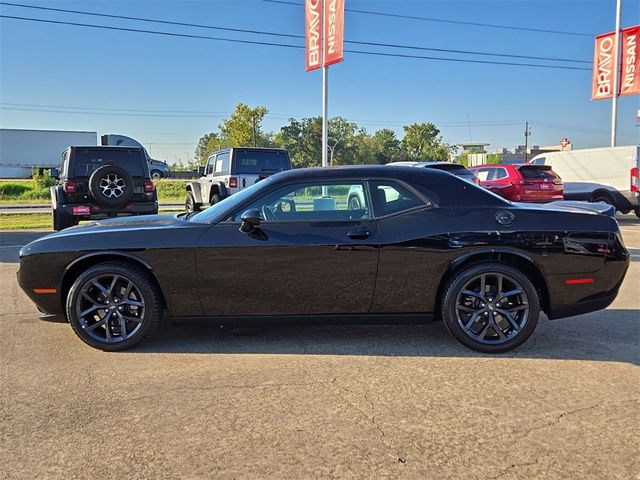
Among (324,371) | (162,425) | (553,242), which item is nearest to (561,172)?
(553,242)

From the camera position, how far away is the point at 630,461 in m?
2.60

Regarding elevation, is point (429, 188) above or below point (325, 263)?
above

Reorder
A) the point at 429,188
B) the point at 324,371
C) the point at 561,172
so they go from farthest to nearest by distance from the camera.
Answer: the point at 561,172, the point at 429,188, the point at 324,371

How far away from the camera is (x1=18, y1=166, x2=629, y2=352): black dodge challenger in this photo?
408 cm

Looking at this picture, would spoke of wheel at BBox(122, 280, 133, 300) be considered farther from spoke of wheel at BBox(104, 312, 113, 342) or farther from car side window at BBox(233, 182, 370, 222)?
car side window at BBox(233, 182, 370, 222)

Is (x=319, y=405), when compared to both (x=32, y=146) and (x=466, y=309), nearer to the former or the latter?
(x=466, y=309)

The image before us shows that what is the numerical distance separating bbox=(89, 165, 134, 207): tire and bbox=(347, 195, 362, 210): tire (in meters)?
6.92

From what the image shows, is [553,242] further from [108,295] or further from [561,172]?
[561,172]

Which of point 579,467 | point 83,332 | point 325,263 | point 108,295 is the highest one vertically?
point 325,263

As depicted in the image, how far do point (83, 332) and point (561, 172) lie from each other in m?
16.6

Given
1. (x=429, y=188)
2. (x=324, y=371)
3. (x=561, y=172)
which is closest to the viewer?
(x=324, y=371)

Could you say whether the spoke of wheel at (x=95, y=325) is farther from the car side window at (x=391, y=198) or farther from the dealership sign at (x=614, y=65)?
the dealership sign at (x=614, y=65)

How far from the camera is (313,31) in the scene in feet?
58.9

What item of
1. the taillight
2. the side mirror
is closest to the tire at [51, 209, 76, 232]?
the taillight
